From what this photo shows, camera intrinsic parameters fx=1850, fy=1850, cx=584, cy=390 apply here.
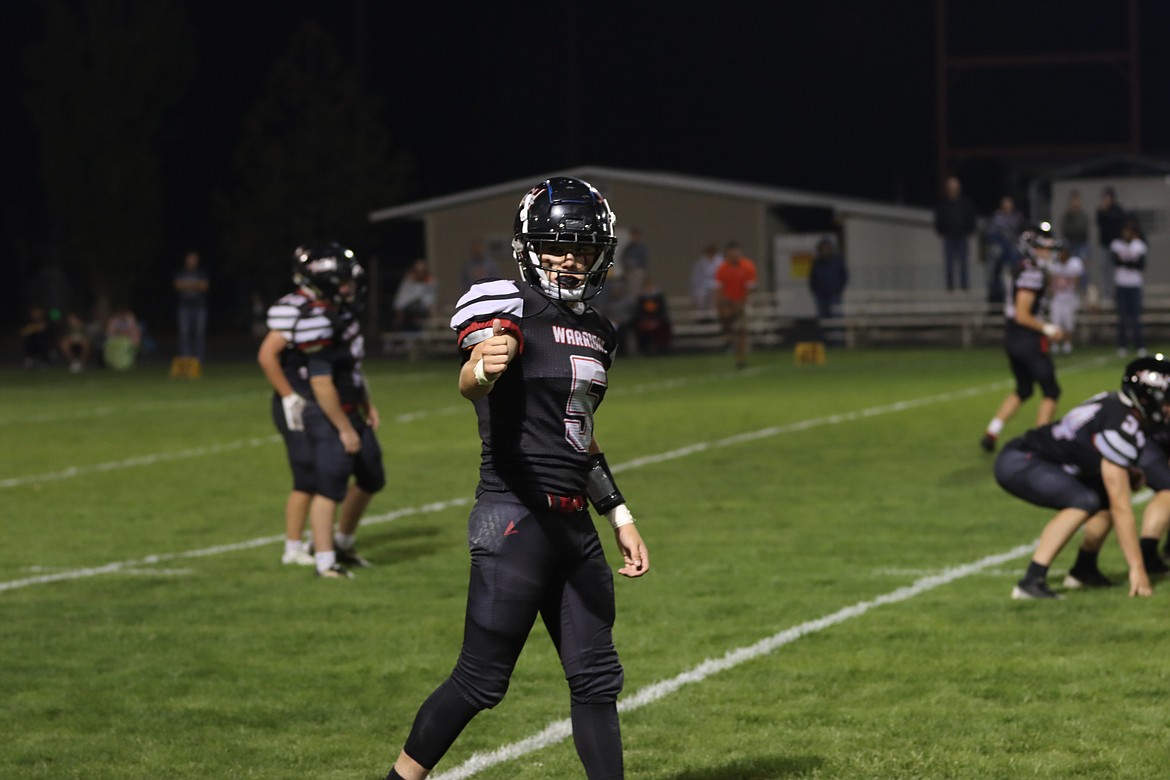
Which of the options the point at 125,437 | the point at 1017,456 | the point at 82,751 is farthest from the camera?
the point at 125,437

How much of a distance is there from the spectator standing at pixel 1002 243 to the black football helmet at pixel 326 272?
732 inches

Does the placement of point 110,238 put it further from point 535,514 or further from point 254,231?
point 535,514

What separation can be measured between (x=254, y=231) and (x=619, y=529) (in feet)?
133

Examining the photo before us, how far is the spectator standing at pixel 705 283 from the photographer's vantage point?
3203cm

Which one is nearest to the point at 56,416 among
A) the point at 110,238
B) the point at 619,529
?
the point at 619,529

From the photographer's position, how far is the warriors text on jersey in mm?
9648

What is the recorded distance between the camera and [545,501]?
16.4 ft

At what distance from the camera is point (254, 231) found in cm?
4469

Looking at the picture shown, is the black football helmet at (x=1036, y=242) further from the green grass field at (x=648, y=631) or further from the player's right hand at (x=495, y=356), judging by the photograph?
the player's right hand at (x=495, y=356)

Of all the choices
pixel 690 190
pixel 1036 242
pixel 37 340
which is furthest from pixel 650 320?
pixel 1036 242

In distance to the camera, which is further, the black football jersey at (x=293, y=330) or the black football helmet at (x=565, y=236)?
the black football jersey at (x=293, y=330)

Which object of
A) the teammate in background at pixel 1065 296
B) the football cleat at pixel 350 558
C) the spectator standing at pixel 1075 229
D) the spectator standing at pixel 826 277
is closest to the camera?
the football cleat at pixel 350 558

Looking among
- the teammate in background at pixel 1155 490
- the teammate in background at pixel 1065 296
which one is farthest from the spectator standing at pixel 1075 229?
the teammate in background at pixel 1155 490

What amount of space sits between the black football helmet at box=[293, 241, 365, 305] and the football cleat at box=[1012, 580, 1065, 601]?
3779mm
